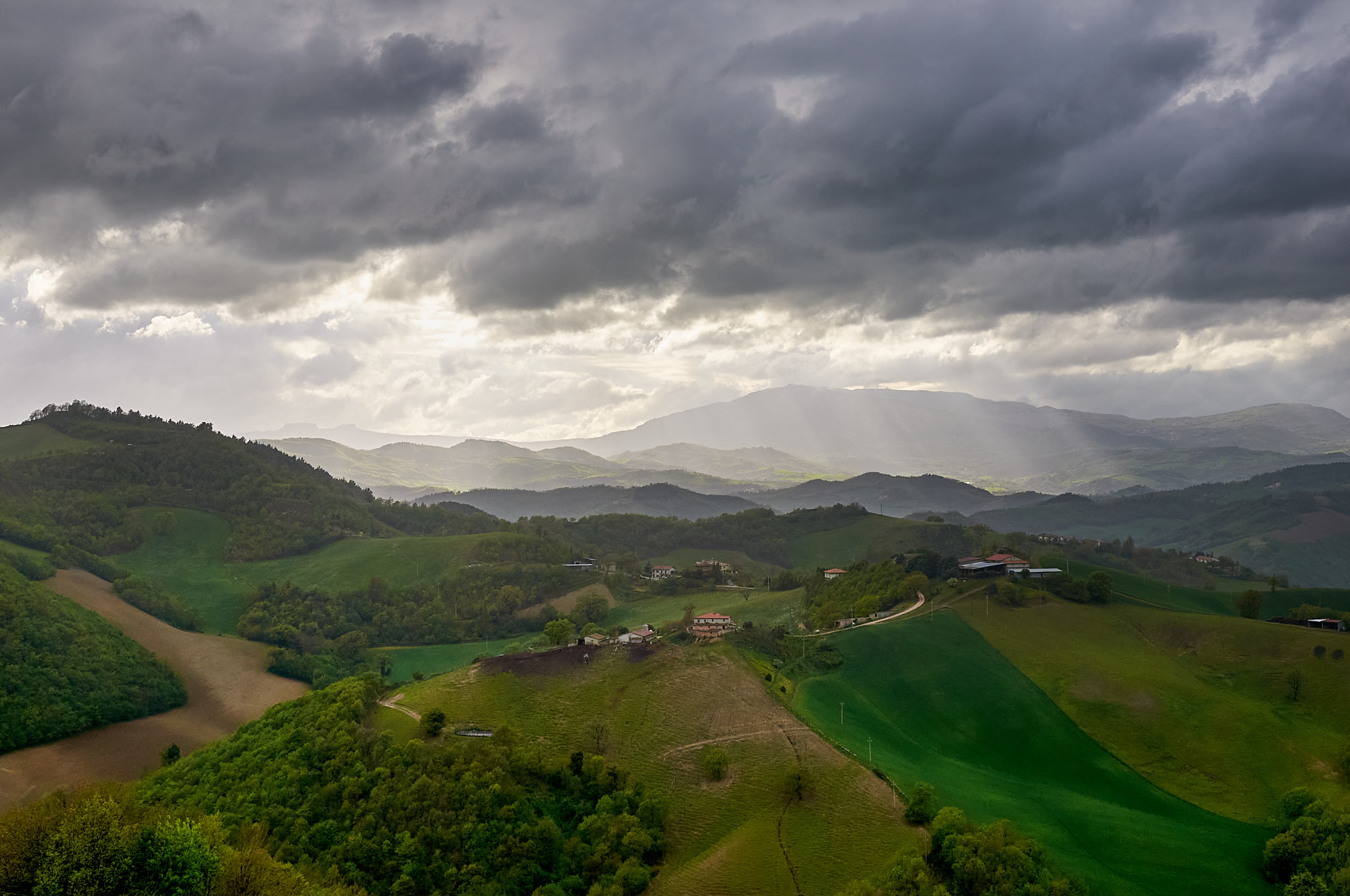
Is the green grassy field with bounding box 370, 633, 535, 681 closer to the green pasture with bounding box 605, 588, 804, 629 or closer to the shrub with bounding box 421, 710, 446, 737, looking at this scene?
the green pasture with bounding box 605, 588, 804, 629

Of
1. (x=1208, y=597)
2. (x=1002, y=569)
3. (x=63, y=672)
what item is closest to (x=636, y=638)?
(x=1002, y=569)

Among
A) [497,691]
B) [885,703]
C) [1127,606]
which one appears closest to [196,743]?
[497,691]

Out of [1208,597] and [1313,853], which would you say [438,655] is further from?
[1208,597]

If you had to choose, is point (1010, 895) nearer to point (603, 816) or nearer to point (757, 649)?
point (603, 816)

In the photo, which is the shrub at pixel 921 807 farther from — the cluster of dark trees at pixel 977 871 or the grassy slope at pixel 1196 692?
the grassy slope at pixel 1196 692

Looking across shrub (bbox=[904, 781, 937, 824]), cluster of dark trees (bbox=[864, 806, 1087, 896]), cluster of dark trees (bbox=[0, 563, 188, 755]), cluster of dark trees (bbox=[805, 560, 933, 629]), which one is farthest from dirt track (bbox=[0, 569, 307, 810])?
cluster of dark trees (bbox=[864, 806, 1087, 896])
